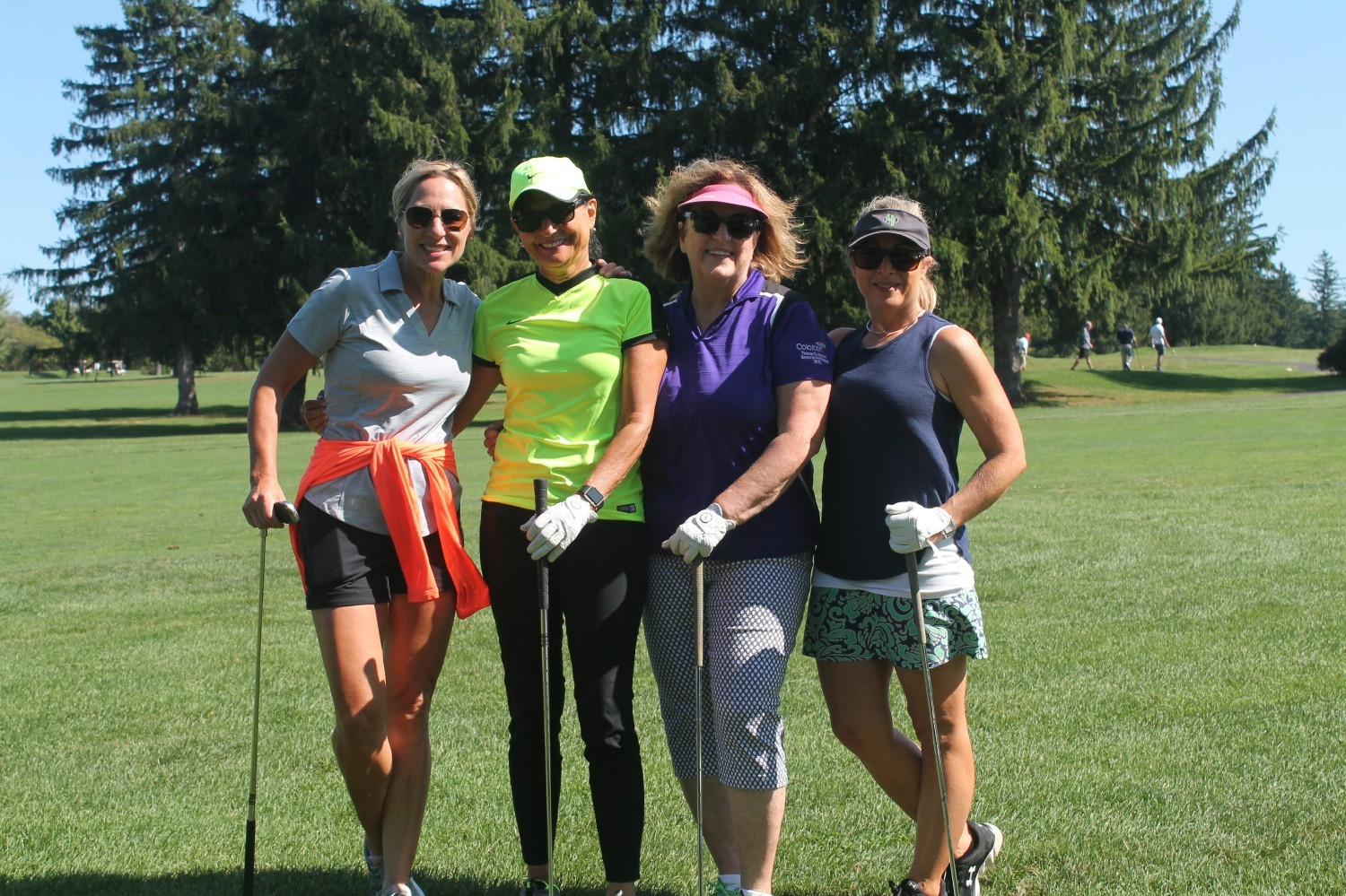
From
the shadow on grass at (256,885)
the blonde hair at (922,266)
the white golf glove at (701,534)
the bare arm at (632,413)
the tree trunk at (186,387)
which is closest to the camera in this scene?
the white golf glove at (701,534)

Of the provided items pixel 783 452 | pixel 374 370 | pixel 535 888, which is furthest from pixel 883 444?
pixel 535 888

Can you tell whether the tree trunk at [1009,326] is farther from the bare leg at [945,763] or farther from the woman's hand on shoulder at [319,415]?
the woman's hand on shoulder at [319,415]

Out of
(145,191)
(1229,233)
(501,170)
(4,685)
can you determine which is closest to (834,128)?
(501,170)

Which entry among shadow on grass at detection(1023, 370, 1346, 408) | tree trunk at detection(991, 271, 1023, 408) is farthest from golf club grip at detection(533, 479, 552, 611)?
tree trunk at detection(991, 271, 1023, 408)

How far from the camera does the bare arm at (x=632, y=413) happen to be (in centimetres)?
372

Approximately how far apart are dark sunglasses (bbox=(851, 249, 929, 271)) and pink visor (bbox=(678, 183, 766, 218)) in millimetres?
328

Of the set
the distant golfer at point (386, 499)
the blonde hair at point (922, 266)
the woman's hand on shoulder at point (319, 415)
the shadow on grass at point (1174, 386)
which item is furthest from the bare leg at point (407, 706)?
the shadow on grass at point (1174, 386)

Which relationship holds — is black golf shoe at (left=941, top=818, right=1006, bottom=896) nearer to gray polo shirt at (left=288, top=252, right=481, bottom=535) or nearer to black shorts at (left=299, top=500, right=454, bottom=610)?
black shorts at (left=299, top=500, right=454, bottom=610)

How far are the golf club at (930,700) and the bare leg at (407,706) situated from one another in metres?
1.42

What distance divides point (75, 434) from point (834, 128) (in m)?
23.1

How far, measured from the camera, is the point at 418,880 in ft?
14.3

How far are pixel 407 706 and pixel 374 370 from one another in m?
1.03

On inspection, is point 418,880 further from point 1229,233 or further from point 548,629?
point 1229,233

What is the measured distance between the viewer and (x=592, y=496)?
3.68 m
